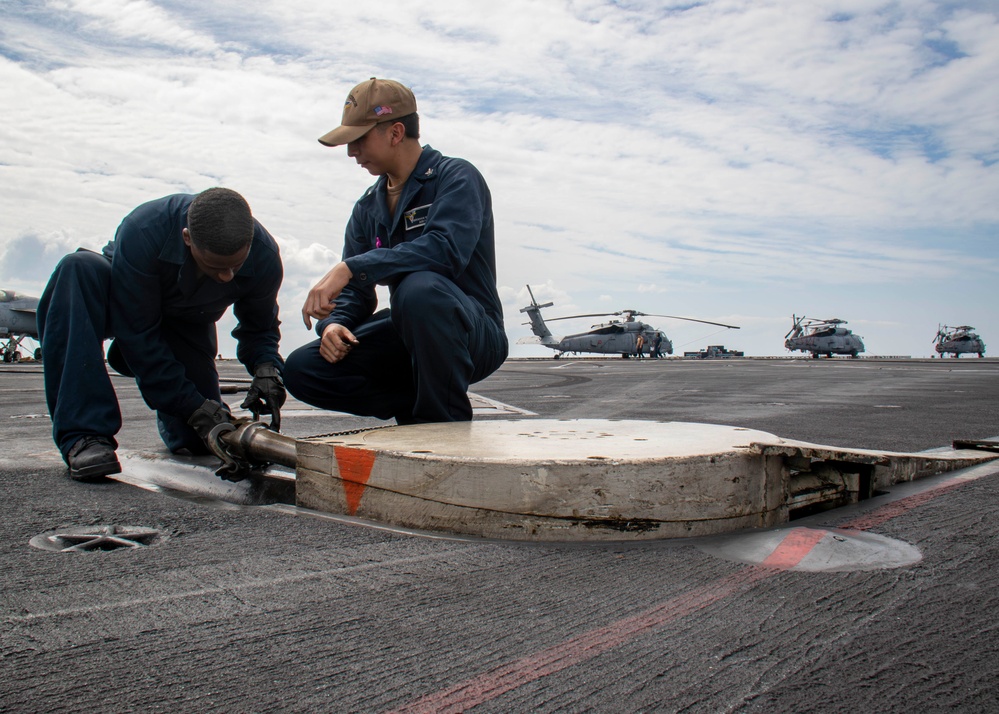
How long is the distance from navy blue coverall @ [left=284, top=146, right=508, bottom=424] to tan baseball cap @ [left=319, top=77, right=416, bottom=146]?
27cm

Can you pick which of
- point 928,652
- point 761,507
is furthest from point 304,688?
point 761,507

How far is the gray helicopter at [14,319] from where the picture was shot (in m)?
25.4

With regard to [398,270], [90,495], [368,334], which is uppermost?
[398,270]

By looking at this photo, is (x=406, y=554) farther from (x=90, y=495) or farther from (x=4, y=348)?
(x=4, y=348)

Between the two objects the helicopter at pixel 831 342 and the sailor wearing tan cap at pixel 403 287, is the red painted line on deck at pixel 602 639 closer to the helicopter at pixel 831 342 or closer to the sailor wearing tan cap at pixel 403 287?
the sailor wearing tan cap at pixel 403 287

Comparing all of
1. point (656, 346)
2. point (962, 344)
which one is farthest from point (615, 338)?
point (962, 344)

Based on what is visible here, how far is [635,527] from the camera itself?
5.57ft

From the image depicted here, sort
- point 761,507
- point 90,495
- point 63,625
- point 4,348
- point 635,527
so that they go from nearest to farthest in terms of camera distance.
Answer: point 63,625 < point 635,527 < point 761,507 < point 90,495 < point 4,348

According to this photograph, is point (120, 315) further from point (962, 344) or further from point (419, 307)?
point (962, 344)

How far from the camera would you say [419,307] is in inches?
104

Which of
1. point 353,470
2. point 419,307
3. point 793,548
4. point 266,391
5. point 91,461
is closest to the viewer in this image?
point 793,548

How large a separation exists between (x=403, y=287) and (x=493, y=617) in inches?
65.0

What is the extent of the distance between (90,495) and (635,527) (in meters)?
1.63

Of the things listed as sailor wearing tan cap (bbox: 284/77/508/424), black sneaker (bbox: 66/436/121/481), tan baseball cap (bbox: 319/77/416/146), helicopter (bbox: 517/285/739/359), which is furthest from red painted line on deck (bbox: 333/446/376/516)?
helicopter (bbox: 517/285/739/359)
